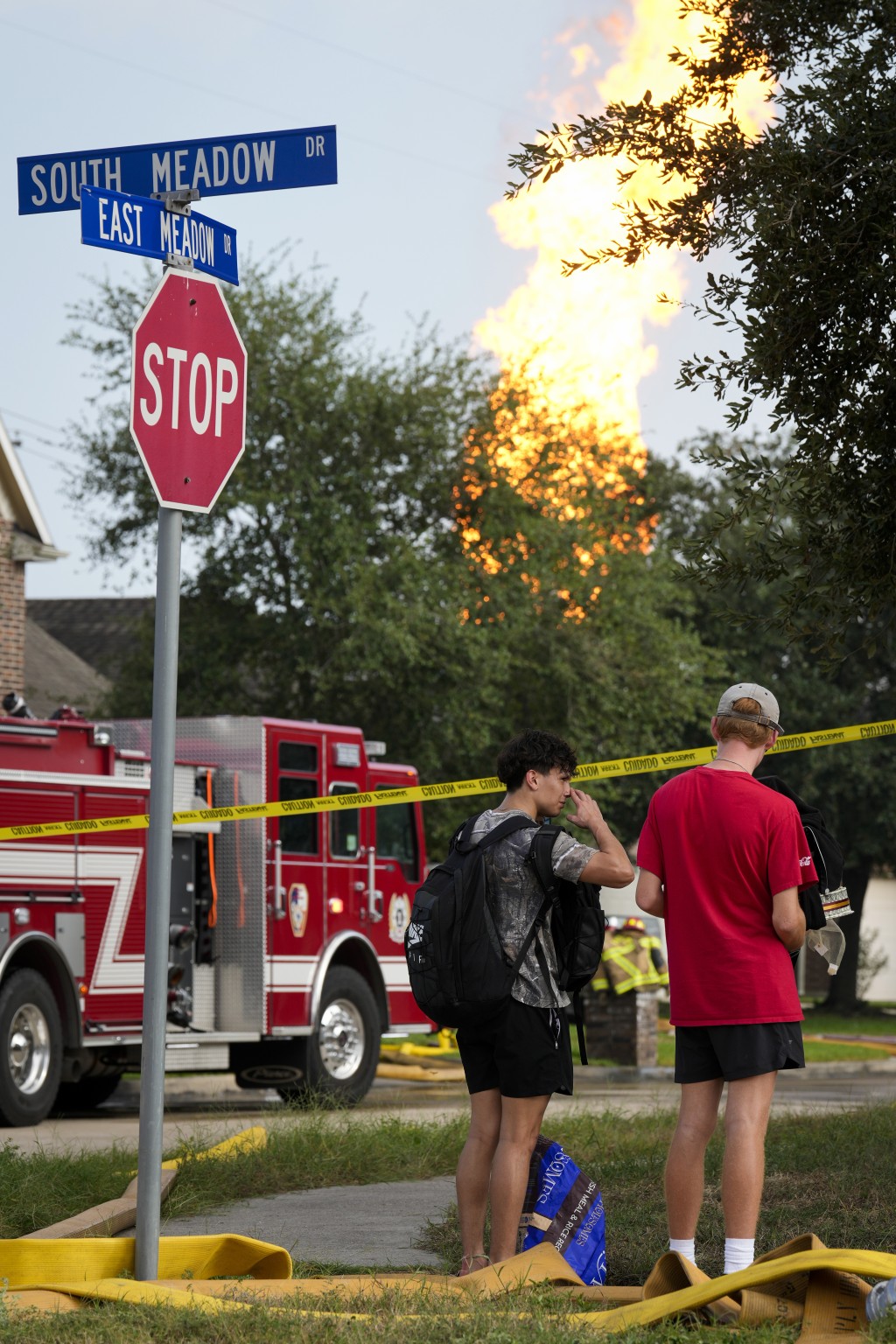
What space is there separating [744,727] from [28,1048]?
811 cm

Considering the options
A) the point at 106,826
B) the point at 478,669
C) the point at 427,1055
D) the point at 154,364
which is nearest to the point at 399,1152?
the point at 106,826

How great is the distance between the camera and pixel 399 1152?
9.01 m

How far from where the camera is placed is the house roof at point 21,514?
73.9ft

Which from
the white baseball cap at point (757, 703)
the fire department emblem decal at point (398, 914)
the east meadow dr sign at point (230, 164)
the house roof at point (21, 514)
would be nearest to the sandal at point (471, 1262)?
the white baseball cap at point (757, 703)

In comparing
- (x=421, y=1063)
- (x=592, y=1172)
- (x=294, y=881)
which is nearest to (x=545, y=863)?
(x=592, y=1172)

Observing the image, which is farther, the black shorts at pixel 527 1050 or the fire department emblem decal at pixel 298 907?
the fire department emblem decal at pixel 298 907

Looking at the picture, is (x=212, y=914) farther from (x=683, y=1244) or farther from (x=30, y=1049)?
(x=683, y=1244)

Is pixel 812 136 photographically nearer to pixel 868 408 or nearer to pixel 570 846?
pixel 868 408

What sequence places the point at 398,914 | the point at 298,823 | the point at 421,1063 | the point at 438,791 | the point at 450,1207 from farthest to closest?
1. the point at 421,1063
2. the point at 398,914
3. the point at 298,823
4. the point at 438,791
5. the point at 450,1207

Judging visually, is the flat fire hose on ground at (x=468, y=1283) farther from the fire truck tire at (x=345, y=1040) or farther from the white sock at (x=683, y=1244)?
the fire truck tire at (x=345, y=1040)

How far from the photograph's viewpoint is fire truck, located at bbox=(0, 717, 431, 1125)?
41.2 feet

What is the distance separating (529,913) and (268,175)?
2.52 metres

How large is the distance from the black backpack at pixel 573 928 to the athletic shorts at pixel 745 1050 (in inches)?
15.4

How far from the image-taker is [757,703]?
19.1 ft
